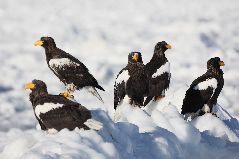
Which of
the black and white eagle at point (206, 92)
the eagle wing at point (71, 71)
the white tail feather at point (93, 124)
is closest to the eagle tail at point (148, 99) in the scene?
the black and white eagle at point (206, 92)

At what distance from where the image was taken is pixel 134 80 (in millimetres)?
20750

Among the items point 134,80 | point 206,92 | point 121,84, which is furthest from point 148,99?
point 206,92

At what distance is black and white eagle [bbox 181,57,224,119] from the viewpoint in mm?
20859

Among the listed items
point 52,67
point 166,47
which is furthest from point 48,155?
point 166,47

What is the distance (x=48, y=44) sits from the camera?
21172 millimetres

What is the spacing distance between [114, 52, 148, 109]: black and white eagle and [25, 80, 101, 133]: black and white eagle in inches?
176

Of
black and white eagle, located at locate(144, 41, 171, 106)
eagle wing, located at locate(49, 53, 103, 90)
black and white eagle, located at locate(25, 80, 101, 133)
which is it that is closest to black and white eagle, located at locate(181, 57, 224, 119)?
black and white eagle, located at locate(144, 41, 171, 106)

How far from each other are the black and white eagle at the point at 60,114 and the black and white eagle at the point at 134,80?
14.7 ft

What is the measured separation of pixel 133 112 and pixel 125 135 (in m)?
2.71

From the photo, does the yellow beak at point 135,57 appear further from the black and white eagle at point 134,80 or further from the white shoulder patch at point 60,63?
the white shoulder patch at point 60,63

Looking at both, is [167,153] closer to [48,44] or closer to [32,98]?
[32,98]

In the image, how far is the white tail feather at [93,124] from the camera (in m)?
15.2

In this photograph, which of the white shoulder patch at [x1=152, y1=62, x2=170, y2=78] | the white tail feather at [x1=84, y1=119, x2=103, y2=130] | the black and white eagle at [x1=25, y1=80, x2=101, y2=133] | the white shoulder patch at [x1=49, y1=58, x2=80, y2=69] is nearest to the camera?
the white tail feather at [x1=84, y1=119, x2=103, y2=130]

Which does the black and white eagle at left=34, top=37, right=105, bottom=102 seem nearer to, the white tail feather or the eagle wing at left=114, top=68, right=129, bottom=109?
the eagle wing at left=114, top=68, right=129, bottom=109
